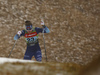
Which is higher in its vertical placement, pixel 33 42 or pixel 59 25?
pixel 59 25

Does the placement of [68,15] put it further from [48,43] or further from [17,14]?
[17,14]

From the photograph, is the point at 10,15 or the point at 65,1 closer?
the point at 10,15

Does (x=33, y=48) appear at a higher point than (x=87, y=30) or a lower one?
lower

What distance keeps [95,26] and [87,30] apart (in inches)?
12.7

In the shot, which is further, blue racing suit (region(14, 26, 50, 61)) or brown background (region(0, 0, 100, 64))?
brown background (region(0, 0, 100, 64))

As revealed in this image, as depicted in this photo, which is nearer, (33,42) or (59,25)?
(33,42)

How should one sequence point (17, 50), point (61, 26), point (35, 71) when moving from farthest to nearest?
1. point (61, 26)
2. point (17, 50)
3. point (35, 71)

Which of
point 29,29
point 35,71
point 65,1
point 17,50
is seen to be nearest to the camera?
point 35,71

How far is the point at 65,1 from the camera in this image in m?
4.02

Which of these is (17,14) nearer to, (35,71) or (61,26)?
(61,26)

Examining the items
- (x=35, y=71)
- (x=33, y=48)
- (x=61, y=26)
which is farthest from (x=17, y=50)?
(x=35, y=71)

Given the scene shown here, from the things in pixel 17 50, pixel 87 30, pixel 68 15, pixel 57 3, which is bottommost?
pixel 17 50

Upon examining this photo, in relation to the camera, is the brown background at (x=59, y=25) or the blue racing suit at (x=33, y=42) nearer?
the blue racing suit at (x=33, y=42)

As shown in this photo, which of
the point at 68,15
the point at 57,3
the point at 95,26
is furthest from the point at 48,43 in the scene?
the point at 95,26
